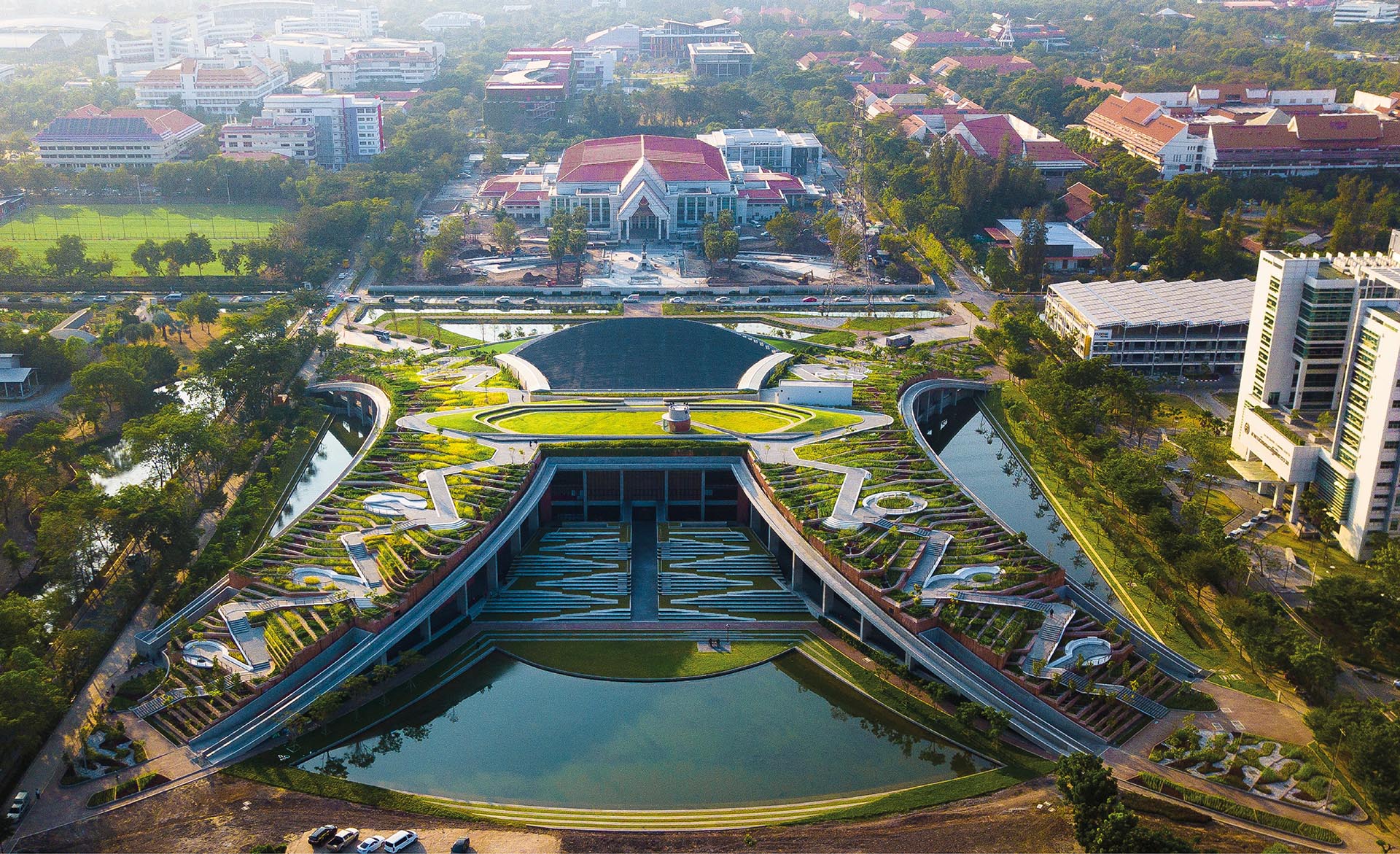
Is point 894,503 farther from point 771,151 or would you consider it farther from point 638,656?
point 771,151

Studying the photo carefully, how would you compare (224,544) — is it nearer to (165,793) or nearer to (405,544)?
(405,544)

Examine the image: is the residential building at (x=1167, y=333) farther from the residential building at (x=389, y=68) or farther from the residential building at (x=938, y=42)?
the residential building at (x=938, y=42)

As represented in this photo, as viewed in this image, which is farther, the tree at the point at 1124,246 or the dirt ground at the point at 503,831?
the tree at the point at 1124,246

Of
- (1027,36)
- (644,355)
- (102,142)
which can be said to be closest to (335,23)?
(102,142)

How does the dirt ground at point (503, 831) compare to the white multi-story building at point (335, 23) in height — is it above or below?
below

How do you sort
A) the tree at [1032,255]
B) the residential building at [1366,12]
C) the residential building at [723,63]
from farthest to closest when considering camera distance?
the residential building at [1366,12]
the residential building at [723,63]
the tree at [1032,255]

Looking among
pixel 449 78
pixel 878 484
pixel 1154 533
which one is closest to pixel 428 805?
pixel 878 484

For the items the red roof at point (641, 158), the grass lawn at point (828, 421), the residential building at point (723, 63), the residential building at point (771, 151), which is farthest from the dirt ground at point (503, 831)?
the residential building at point (723, 63)
